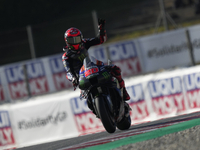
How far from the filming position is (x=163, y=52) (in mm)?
10789

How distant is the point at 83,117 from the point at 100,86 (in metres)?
2.97

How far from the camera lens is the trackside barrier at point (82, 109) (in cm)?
798

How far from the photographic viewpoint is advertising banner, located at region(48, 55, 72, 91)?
1138cm

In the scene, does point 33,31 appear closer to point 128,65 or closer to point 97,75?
point 128,65

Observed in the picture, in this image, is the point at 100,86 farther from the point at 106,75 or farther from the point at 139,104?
the point at 139,104

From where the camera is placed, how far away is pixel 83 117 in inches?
336

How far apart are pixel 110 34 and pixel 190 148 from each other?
13737mm

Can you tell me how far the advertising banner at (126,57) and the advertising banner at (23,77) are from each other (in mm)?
2269

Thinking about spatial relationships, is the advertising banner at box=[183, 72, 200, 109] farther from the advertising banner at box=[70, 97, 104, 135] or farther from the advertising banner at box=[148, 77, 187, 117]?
the advertising banner at box=[70, 97, 104, 135]

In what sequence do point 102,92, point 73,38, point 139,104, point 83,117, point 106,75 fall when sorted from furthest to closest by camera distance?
point 83,117 < point 139,104 < point 73,38 < point 106,75 < point 102,92

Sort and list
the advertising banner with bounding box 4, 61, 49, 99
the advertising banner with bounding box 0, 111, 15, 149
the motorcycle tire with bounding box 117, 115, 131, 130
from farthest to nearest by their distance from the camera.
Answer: the advertising banner with bounding box 4, 61, 49, 99
the advertising banner with bounding box 0, 111, 15, 149
the motorcycle tire with bounding box 117, 115, 131, 130

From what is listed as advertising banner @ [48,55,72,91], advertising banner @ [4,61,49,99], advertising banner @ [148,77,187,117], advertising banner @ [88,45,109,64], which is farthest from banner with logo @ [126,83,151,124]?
advertising banner @ [4,61,49,99]

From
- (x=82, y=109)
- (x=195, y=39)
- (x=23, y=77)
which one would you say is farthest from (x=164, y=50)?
(x=23, y=77)

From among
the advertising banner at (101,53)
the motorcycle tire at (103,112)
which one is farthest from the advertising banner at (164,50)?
the motorcycle tire at (103,112)
